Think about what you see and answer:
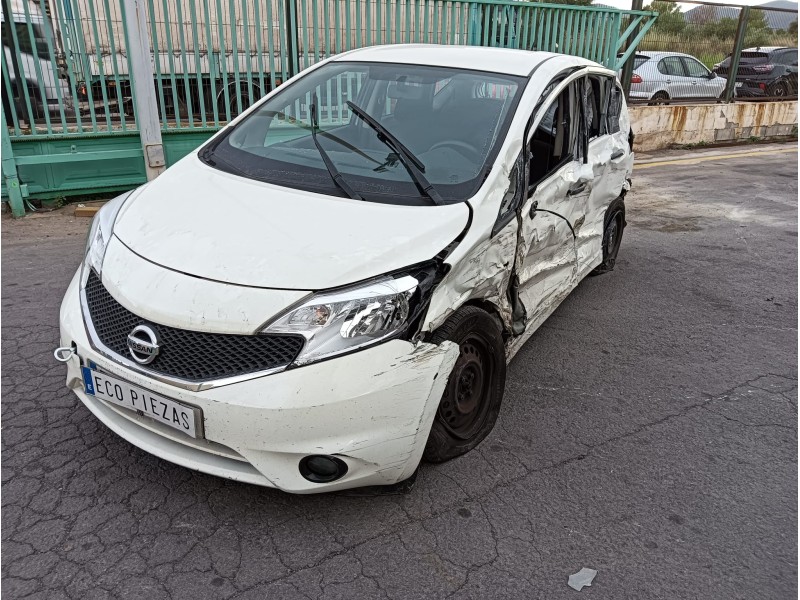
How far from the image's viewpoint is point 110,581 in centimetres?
222

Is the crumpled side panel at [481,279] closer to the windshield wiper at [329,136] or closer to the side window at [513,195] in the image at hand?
the side window at [513,195]

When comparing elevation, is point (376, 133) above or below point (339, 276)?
above

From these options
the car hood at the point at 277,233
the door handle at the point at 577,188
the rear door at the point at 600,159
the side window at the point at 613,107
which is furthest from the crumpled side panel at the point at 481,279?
the side window at the point at 613,107

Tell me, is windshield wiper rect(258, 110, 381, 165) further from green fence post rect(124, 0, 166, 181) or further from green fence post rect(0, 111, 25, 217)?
green fence post rect(0, 111, 25, 217)

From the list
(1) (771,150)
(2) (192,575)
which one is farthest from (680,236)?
(1) (771,150)

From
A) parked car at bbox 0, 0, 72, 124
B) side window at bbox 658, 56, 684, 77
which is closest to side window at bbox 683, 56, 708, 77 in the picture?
side window at bbox 658, 56, 684, 77

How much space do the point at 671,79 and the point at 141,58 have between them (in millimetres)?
10317

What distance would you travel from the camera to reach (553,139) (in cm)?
360

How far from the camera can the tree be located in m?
11.6

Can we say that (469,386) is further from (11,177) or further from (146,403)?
(11,177)

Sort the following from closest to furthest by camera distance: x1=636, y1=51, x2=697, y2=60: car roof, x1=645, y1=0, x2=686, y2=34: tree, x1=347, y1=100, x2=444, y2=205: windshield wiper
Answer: x1=347, y1=100, x2=444, y2=205: windshield wiper, x1=645, y1=0, x2=686, y2=34: tree, x1=636, y1=51, x2=697, y2=60: car roof

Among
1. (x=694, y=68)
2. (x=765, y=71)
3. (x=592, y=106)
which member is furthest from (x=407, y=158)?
(x=765, y=71)

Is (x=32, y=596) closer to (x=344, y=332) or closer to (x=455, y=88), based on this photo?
(x=344, y=332)

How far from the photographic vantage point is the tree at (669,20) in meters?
11.6
